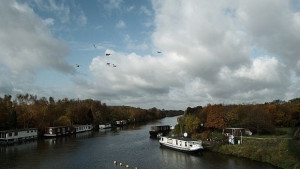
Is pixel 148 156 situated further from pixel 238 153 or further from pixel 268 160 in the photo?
pixel 268 160

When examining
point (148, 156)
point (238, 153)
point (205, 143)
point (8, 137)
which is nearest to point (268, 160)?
point (238, 153)

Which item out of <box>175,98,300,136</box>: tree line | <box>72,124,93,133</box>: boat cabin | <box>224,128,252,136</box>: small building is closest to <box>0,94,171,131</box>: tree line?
<box>72,124,93,133</box>: boat cabin

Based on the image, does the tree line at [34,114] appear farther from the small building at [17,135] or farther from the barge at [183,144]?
the barge at [183,144]

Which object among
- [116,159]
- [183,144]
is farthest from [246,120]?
[116,159]

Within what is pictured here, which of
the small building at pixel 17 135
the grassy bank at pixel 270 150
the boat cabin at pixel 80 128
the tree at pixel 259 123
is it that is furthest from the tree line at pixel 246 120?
the boat cabin at pixel 80 128

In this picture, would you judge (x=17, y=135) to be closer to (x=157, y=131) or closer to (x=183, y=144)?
(x=157, y=131)

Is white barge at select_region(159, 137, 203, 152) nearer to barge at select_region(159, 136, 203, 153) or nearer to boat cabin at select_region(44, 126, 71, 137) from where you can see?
barge at select_region(159, 136, 203, 153)
